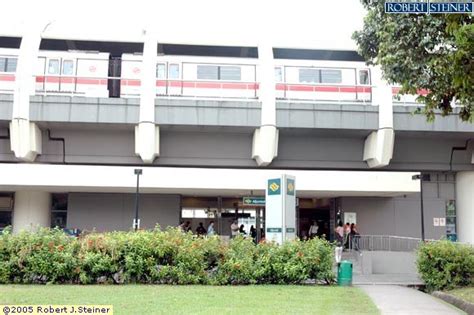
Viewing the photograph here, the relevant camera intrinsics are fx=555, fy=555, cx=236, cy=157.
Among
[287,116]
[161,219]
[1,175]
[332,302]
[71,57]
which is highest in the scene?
[71,57]

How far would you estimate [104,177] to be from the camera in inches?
950

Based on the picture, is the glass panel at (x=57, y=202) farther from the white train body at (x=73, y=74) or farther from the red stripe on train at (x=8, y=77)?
the red stripe on train at (x=8, y=77)

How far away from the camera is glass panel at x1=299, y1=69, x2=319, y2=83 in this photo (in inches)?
987

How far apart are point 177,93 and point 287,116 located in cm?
504

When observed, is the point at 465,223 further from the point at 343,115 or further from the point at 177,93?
the point at 177,93

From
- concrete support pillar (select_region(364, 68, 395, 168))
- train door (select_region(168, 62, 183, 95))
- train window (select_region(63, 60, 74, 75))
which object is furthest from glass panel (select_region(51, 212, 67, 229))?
concrete support pillar (select_region(364, 68, 395, 168))

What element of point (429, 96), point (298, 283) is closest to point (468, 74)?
point (429, 96)

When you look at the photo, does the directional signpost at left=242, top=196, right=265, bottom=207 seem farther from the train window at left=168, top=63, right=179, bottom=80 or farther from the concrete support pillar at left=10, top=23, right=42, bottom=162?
Answer: the concrete support pillar at left=10, top=23, right=42, bottom=162

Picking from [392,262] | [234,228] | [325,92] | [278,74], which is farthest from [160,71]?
[392,262]

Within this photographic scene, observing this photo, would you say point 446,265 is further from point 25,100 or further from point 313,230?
point 25,100

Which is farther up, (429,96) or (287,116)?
(287,116)

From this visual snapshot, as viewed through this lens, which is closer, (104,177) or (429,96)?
(429,96)

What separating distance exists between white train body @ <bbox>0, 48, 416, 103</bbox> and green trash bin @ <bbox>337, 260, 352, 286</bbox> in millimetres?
10506

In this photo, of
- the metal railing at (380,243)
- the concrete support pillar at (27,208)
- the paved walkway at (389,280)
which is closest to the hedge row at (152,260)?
the paved walkway at (389,280)
